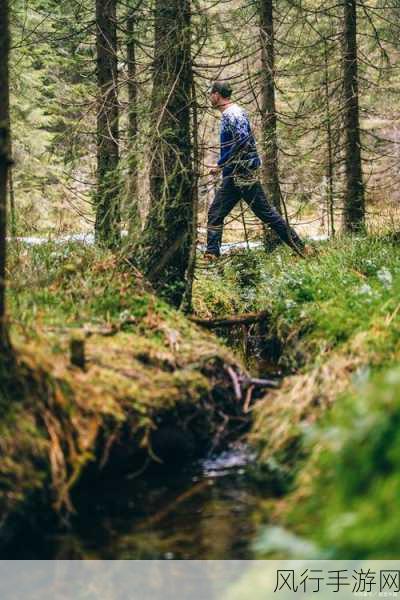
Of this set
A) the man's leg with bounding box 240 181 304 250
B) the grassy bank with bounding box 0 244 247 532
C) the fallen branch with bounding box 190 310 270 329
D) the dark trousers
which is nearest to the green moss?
the grassy bank with bounding box 0 244 247 532

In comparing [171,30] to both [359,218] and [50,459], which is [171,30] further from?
[359,218]

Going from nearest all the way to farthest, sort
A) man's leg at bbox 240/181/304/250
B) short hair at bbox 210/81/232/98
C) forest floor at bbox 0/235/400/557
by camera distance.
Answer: forest floor at bbox 0/235/400/557 → short hair at bbox 210/81/232/98 → man's leg at bbox 240/181/304/250

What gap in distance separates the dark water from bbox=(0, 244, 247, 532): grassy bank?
20 centimetres

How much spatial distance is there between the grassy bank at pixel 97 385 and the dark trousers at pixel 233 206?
79.0 inches

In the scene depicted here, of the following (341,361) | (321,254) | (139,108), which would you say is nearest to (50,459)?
(341,361)

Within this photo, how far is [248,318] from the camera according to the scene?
7.02 metres

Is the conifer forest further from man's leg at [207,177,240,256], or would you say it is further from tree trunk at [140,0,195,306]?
man's leg at [207,177,240,256]

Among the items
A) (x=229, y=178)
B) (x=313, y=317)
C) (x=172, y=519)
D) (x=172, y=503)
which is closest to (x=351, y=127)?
(x=229, y=178)

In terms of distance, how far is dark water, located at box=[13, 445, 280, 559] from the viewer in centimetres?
380

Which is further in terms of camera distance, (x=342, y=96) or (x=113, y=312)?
(x=342, y=96)

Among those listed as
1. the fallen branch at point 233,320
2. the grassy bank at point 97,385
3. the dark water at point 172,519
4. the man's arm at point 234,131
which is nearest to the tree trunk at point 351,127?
the man's arm at point 234,131

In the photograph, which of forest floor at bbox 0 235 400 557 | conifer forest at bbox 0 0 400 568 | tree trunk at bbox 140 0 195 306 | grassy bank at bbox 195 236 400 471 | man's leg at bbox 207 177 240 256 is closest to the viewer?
conifer forest at bbox 0 0 400 568

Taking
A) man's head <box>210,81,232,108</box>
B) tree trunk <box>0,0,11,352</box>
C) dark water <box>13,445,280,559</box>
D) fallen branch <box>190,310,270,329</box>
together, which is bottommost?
dark water <box>13,445,280,559</box>

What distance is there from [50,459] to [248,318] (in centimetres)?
342
